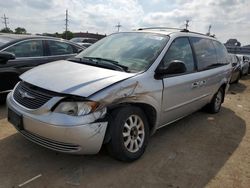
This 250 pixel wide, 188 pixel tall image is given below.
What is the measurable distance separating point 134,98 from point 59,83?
0.93 metres

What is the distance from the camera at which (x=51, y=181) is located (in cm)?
300

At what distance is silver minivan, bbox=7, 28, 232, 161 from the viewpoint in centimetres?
299

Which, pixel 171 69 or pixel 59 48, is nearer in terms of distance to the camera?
pixel 171 69

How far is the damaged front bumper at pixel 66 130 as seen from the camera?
2.92 m

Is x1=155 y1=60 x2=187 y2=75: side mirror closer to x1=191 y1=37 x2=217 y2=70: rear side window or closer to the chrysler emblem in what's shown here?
x1=191 y1=37 x2=217 y2=70: rear side window

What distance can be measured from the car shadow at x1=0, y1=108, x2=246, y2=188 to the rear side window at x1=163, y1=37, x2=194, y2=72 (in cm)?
128

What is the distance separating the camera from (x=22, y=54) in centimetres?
570

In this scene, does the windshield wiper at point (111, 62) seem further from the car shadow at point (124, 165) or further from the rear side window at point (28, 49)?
the rear side window at point (28, 49)

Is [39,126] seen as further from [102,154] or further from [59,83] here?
[102,154]

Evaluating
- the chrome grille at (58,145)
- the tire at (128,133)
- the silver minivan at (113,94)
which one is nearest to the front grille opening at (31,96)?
the silver minivan at (113,94)

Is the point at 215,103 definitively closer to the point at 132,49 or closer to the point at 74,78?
the point at 132,49

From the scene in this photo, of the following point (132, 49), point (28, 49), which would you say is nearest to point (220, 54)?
point (132, 49)

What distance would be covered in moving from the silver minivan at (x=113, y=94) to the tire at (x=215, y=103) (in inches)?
52.3

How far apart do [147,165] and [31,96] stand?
170cm
